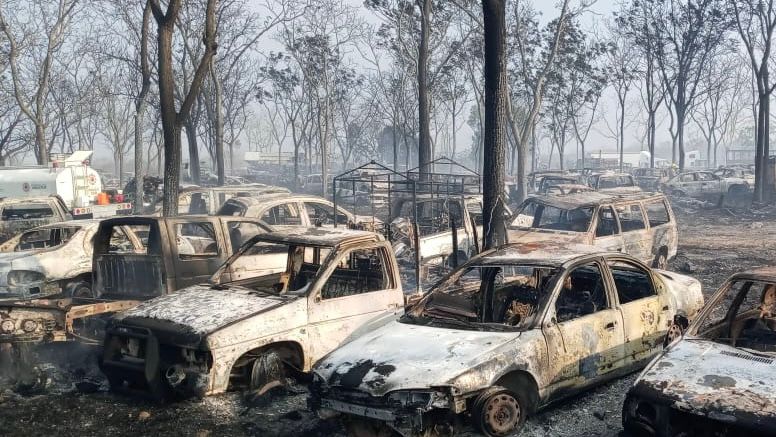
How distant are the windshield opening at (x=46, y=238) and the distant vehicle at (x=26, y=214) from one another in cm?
236

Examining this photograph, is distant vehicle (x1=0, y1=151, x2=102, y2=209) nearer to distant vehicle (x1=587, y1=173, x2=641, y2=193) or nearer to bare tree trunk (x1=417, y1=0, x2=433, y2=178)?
bare tree trunk (x1=417, y1=0, x2=433, y2=178)

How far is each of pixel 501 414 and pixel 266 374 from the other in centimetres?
224

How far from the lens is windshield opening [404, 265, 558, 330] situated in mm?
5785

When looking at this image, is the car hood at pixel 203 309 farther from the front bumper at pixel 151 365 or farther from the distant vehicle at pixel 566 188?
the distant vehicle at pixel 566 188

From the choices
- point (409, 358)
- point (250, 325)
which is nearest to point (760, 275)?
point (409, 358)

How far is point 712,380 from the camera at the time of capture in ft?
14.4

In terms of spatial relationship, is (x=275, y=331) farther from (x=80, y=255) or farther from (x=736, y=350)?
(x=80, y=255)

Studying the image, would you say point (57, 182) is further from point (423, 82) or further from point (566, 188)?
point (566, 188)

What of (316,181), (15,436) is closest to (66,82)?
(316,181)

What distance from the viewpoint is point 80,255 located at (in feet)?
32.9

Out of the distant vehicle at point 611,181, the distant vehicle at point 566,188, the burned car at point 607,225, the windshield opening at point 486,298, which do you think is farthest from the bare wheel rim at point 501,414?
the distant vehicle at point 611,181

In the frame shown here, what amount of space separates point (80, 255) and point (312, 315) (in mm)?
5374

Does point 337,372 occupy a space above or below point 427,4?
below

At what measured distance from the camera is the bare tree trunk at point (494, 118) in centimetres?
961
